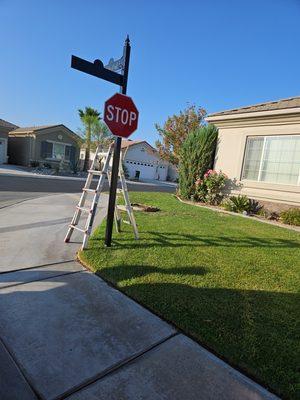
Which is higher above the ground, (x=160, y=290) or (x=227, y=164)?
(x=227, y=164)

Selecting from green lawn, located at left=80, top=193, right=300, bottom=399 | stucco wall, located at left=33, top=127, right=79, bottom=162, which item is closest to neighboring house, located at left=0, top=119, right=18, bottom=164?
stucco wall, located at left=33, top=127, right=79, bottom=162

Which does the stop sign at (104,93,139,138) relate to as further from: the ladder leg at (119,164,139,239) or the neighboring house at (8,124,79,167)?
the neighboring house at (8,124,79,167)

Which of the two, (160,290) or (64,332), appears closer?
(64,332)

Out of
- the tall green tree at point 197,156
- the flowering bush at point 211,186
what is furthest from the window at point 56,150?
the flowering bush at point 211,186

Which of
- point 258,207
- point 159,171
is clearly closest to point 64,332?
point 258,207

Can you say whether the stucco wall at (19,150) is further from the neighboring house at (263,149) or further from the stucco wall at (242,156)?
the stucco wall at (242,156)

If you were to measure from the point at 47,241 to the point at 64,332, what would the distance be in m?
2.99

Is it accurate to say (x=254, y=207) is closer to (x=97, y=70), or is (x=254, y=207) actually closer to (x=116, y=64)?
(x=116, y=64)

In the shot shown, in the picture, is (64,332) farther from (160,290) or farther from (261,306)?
(261,306)

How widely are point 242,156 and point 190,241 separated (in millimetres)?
6411

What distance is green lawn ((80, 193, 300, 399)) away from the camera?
261cm

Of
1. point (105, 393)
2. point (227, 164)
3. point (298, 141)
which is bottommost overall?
point (105, 393)

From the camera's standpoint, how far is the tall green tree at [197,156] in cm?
1222

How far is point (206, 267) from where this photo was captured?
4.48 meters
